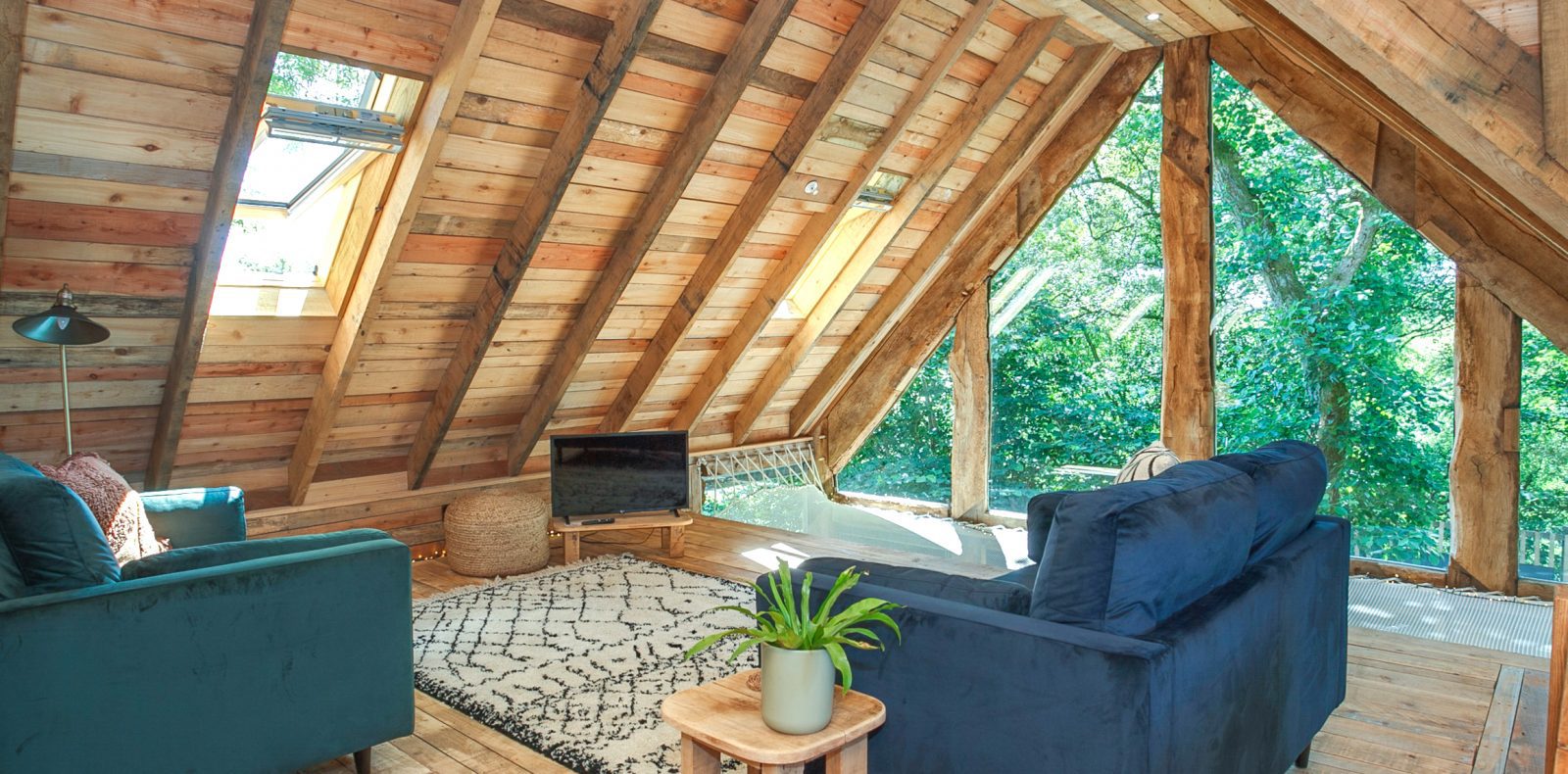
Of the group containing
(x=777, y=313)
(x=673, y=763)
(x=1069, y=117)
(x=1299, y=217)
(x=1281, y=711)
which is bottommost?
(x=673, y=763)

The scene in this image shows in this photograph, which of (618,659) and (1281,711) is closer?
(1281,711)

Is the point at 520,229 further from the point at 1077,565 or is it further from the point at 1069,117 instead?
the point at 1069,117

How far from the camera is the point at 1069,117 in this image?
5949 mm

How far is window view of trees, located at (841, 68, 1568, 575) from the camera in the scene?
521 centimetres

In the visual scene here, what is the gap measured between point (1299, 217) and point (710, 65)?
11.4ft

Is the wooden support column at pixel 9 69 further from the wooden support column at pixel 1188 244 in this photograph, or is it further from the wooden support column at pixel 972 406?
the wooden support column at pixel 972 406

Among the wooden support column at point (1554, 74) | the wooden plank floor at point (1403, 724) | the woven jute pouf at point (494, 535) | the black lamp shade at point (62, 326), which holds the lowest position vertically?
the wooden plank floor at point (1403, 724)

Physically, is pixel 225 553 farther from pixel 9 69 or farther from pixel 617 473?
pixel 617 473

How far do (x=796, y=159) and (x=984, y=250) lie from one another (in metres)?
2.36

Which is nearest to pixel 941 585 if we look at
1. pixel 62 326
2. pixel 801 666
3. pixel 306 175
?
pixel 801 666

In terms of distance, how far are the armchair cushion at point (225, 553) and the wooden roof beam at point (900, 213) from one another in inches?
136

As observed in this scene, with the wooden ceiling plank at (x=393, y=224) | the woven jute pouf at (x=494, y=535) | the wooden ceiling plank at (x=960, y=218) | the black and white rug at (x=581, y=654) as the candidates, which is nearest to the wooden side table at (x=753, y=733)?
the black and white rug at (x=581, y=654)

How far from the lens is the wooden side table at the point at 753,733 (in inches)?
72.5

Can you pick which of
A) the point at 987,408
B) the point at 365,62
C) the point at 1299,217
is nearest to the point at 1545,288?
the point at 1299,217
